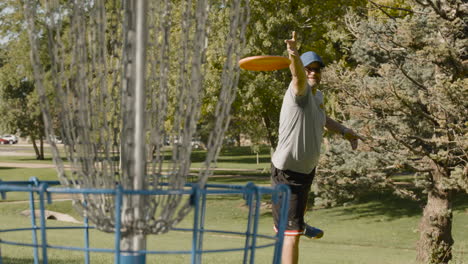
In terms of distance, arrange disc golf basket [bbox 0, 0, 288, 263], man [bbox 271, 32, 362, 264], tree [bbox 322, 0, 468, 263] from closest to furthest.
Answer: disc golf basket [bbox 0, 0, 288, 263]
man [bbox 271, 32, 362, 264]
tree [bbox 322, 0, 468, 263]

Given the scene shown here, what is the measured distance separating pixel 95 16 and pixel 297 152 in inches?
100

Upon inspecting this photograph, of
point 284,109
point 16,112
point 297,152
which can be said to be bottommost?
point 16,112

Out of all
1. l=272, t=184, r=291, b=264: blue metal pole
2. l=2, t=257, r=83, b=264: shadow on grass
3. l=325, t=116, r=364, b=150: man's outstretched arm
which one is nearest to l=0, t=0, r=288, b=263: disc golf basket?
l=272, t=184, r=291, b=264: blue metal pole

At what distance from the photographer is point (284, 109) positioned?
475 centimetres

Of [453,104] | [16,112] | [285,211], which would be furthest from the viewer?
[16,112]

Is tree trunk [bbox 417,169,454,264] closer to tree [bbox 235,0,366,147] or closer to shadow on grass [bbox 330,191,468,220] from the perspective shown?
shadow on grass [bbox 330,191,468,220]

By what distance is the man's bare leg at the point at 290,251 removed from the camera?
4.54m

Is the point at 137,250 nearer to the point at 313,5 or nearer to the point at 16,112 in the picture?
the point at 313,5

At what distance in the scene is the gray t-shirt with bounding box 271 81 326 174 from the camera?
4684 mm

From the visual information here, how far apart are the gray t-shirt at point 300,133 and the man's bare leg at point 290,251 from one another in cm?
55

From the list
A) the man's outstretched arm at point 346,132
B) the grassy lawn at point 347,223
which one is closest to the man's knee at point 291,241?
the man's outstretched arm at point 346,132

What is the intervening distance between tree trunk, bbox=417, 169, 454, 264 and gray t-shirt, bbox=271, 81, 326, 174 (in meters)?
7.01

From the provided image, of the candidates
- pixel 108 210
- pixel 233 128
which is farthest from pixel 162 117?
pixel 233 128

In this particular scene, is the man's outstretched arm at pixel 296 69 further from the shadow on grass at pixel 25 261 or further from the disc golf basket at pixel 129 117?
the shadow on grass at pixel 25 261
